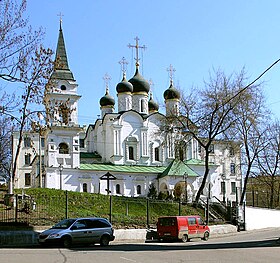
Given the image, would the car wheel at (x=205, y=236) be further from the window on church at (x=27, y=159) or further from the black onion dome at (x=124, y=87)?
the window on church at (x=27, y=159)

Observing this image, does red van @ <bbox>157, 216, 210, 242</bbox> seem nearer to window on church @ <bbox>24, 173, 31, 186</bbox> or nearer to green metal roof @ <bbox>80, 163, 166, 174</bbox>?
green metal roof @ <bbox>80, 163, 166, 174</bbox>

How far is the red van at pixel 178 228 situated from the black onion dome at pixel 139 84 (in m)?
44.0

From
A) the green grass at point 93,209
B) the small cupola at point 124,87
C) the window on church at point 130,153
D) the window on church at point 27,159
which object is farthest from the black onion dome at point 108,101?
the green grass at point 93,209

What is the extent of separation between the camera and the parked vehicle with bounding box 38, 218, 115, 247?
21828 mm

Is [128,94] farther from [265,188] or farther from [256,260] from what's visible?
[256,260]

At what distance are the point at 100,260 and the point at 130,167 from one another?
166ft

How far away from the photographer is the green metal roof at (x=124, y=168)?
63.8 metres

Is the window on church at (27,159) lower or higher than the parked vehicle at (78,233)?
higher

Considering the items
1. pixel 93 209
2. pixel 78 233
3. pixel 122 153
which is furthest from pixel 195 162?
pixel 78 233

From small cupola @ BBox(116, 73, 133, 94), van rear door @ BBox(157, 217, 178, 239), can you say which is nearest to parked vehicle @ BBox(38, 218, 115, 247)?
van rear door @ BBox(157, 217, 178, 239)

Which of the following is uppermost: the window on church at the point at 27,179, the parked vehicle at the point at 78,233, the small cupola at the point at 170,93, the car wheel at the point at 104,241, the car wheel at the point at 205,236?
the small cupola at the point at 170,93

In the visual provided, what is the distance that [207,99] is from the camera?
41.8 m

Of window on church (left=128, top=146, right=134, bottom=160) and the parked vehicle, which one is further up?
window on church (left=128, top=146, right=134, bottom=160)

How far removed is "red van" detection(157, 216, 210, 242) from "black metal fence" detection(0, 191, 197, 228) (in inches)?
131
